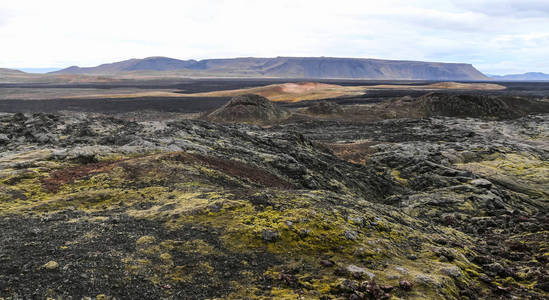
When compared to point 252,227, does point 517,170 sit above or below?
below

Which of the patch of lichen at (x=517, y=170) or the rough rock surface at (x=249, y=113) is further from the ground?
the rough rock surface at (x=249, y=113)

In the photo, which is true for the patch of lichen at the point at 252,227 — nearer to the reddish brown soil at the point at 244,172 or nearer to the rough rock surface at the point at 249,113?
the reddish brown soil at the point at 244,172

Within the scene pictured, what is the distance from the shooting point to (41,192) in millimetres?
13297

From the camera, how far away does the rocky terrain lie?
8203 millimetres

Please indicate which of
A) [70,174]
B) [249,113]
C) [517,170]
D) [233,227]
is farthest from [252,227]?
[249,113]

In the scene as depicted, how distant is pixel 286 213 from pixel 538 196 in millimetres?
22682

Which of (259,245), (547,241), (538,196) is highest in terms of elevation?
(259,245)

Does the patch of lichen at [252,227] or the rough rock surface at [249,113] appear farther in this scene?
the rough rock surface at [249,113]

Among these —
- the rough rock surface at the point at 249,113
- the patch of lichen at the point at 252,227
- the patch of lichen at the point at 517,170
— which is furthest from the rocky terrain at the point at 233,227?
the rough rock surface at the point at 249,113

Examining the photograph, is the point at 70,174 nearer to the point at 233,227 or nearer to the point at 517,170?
the point at 233,227

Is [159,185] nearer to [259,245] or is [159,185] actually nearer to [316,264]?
[259,245]

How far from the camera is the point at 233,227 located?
422 inches

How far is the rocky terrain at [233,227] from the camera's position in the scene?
820cm

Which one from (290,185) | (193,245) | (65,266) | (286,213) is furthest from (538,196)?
(65,266)
